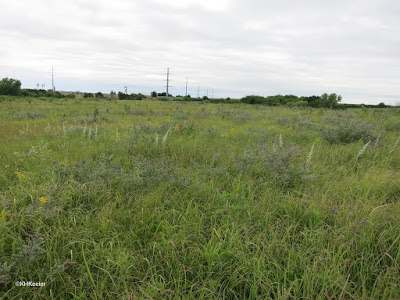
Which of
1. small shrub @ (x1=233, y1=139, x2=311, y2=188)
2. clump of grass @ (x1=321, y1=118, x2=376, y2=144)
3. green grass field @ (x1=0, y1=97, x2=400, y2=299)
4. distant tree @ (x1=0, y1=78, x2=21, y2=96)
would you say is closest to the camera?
green grass field @ (x1=0, y1=97, x2=400, y2=299)

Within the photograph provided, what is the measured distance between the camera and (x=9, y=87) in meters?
38.8

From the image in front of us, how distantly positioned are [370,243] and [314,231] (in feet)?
1.35

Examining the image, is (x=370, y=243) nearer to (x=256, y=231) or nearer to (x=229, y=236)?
(x=256, y=231)

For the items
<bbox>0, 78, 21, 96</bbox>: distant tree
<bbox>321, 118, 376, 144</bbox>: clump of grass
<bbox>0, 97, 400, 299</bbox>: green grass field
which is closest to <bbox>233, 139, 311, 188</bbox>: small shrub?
<bbox>0, 97, 400, 299</bbox>: green grass field

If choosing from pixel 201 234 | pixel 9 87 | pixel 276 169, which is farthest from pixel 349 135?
pixel 9 87

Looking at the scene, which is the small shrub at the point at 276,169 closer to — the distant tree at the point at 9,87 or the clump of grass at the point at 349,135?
the clump of grass at the point at 349,135

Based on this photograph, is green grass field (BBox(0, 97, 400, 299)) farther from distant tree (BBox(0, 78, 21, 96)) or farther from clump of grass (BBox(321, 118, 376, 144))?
distant tree (BBox(0, 78, 21, 96))

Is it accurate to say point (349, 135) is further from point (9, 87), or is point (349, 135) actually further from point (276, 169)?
point (9, 87)

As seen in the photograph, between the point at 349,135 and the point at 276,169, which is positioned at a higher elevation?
the point at 349,135

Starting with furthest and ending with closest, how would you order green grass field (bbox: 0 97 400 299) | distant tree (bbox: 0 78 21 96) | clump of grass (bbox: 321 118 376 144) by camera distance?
distant tree (bbox: 0 78 21 96), clump of grass (bbox: 321 118 376 144), green grass field (bbox: 0 97 400 299)

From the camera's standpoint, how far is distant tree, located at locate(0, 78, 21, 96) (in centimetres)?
3834

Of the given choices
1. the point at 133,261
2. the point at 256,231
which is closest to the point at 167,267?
the point at 133,261

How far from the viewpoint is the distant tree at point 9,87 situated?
38344 mm

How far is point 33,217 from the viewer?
6.20 ft
